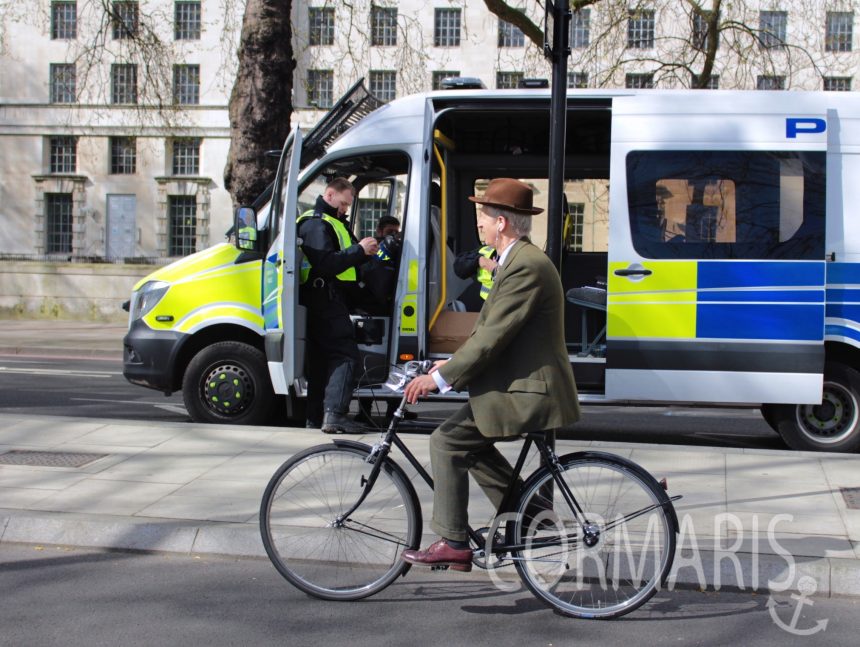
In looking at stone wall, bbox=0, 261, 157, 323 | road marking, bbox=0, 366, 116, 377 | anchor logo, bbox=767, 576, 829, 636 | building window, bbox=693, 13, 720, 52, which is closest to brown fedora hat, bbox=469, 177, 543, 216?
anchor logo, bbox=767, 576, 829, 636

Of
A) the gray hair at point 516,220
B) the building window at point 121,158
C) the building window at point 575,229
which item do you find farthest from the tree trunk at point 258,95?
the building window at point 121,158

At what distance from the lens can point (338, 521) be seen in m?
4.78

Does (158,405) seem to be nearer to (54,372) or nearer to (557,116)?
(54,372)

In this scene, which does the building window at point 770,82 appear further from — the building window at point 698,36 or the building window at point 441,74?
the building window at point 441,74

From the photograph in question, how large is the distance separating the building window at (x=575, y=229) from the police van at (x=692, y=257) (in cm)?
169

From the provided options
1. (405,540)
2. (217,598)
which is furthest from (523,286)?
(217,598)

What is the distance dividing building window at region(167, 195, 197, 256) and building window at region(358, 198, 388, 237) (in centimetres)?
4197

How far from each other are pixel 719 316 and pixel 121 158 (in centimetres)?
4690

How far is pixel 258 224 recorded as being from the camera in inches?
356

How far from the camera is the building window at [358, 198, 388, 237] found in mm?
10008

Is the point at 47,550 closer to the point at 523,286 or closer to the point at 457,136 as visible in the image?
the point at 523,286

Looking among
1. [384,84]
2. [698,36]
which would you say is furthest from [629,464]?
[384,84]

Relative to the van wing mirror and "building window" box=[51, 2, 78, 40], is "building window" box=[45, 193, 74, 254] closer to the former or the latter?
"building window" box=[51, 2, 78, 40]

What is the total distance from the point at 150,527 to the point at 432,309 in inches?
157
